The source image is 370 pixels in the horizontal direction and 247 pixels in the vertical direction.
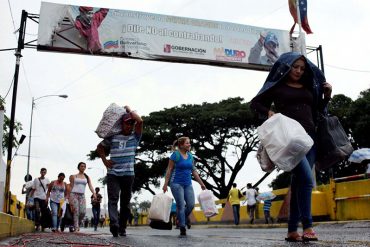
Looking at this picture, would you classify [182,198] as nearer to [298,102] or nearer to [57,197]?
[298,102]

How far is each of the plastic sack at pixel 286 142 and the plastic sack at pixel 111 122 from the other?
2967 mm

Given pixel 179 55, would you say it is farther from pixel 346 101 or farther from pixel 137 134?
pixel 346 101

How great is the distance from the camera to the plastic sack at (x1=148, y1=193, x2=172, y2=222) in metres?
6.95

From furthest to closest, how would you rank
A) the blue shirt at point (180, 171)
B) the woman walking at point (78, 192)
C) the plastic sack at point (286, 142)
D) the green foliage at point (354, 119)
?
the green foliage at point (354, 119)
the woman walking at point (78, 192)
the blue shirt at point (180, 171)
the plastic sack at point (286, 142)

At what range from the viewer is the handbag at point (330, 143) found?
4008 mm

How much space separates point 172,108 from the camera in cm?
3756

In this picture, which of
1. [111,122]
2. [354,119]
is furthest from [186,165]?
[354,119]

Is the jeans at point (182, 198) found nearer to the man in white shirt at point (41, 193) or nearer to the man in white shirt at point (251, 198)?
the man in white shirt at point (41, 193)

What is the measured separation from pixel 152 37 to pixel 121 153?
11184 millimetres

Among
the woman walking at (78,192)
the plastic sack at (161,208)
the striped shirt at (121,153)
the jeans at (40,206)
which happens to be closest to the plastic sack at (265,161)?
the striped shirt at (121,153)

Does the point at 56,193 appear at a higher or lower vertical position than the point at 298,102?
lower

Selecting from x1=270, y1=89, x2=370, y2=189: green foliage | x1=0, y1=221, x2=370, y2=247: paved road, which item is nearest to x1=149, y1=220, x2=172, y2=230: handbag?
x1=0, y1=221, x2=370, y2=247: paved road

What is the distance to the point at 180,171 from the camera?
709 cm

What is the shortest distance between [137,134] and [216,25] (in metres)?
12.5
